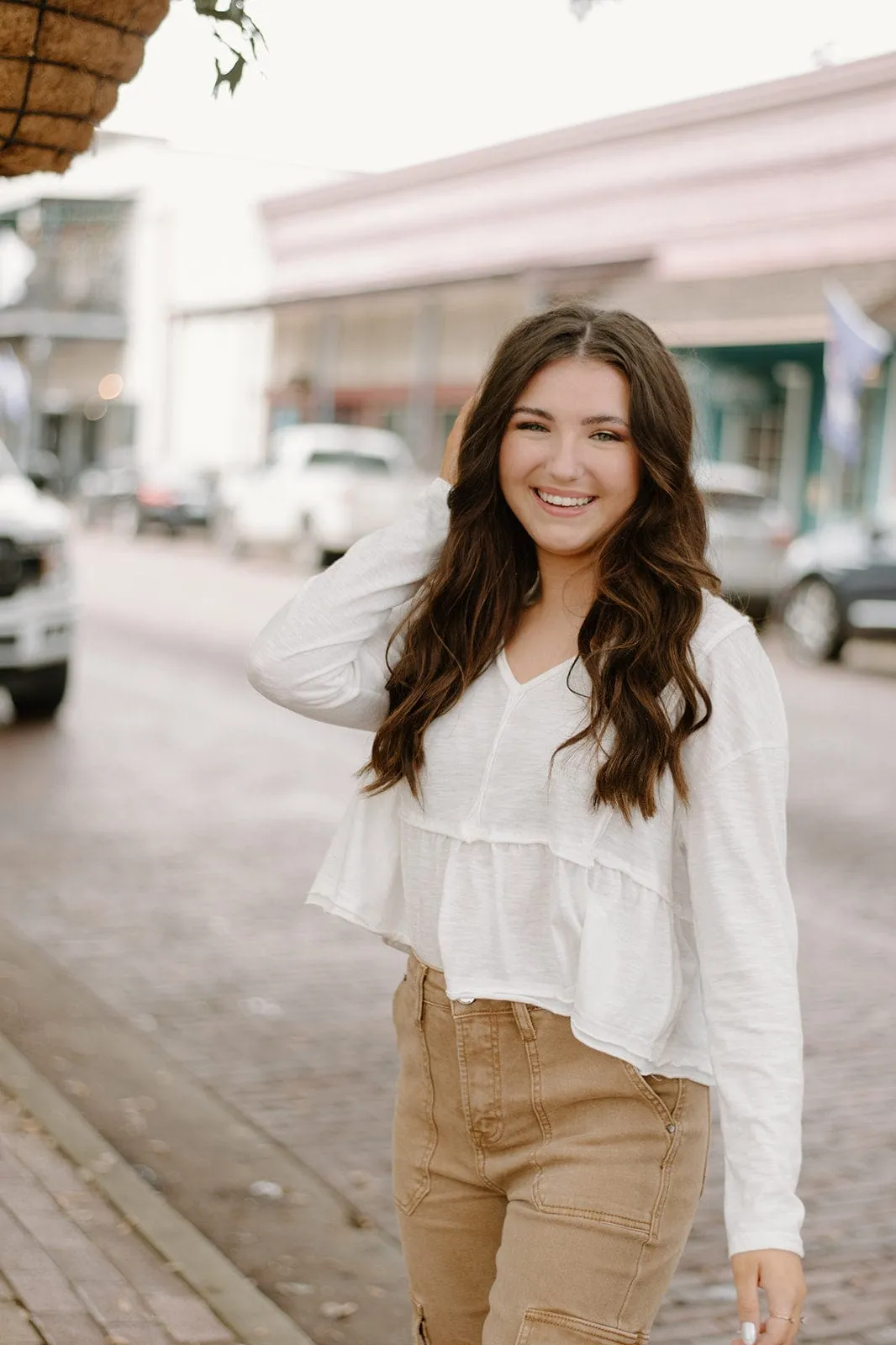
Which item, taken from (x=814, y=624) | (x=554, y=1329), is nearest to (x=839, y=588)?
(x=814, y=624)

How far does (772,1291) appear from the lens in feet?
6.37

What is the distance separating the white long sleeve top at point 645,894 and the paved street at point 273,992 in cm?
187

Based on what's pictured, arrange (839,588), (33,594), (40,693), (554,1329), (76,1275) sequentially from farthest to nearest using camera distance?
(839,588), (40,693), (33,594), (76,1275), (554,1329)

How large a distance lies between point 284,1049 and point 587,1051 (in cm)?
349

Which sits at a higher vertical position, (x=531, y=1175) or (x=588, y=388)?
(x=588, y=388)

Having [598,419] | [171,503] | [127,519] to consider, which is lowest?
[127,519]

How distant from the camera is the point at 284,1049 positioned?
216 inches

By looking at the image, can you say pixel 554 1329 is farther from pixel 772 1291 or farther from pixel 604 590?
pixel 604 590

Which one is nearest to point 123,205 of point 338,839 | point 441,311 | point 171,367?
point 171,367

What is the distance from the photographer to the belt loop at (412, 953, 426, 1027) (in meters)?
2.27

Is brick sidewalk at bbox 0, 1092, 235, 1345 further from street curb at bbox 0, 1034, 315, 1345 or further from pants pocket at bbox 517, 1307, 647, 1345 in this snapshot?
pants pocket at bbox 517, 1307, 647, 1345

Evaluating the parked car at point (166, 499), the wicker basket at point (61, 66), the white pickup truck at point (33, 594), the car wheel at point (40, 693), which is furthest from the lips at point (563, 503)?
the parked car at point (166, 499)

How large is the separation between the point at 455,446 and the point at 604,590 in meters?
0.36

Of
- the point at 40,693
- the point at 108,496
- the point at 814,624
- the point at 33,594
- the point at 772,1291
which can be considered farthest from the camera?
the point at 108,496
